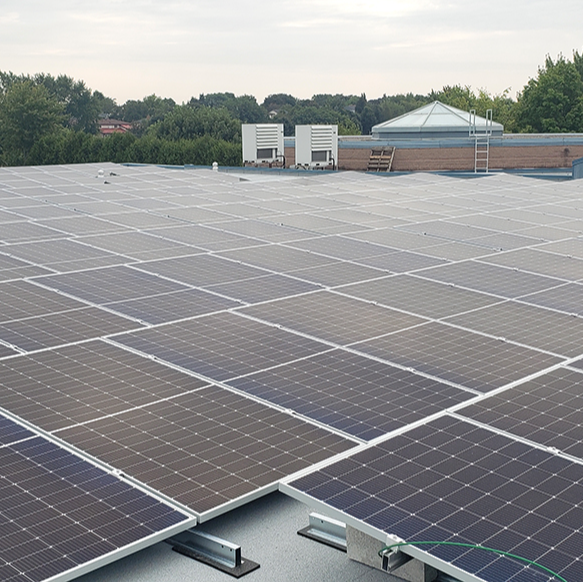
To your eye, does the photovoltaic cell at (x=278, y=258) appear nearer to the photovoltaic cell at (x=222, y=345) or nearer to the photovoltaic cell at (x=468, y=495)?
the photovoltaic cell at (x=222, y=345)

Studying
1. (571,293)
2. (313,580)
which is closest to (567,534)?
(313,580)

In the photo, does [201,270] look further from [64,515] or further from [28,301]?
[64,515]

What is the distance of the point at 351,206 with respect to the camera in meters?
36.0

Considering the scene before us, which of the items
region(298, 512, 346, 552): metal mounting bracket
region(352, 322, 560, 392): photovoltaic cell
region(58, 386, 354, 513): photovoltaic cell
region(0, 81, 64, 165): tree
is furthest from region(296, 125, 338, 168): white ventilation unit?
region(0, 81, 64, 165): tree

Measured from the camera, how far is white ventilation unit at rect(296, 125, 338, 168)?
57.5m

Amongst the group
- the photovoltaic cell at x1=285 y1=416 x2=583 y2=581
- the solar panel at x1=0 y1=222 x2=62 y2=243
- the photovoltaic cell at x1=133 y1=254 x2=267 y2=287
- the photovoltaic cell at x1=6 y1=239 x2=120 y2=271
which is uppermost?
the solar panel at x1=0 y1=222 x2=62 y2=243

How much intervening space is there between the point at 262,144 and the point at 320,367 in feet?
155

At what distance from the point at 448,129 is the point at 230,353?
61702 millimetres

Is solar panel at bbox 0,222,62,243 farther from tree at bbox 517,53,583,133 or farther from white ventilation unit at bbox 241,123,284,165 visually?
tree at bbox 517,53,583,133

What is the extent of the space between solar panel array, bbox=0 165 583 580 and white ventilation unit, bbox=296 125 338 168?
26775 mm

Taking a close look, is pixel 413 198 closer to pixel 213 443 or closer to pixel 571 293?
Answer: pixel 571 293

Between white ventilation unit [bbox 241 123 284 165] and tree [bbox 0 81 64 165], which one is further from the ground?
tree [bbox 0 81 64 165]

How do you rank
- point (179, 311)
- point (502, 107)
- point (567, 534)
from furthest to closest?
point (502, 107)
point (179, 311)
point (567, 534)

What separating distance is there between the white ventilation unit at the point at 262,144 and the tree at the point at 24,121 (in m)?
61.2
